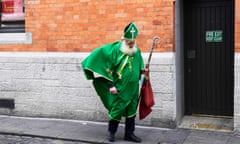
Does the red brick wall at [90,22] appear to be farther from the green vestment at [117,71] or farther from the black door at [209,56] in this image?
the green vestment at [117,71]

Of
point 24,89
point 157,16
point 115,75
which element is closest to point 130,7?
point 157,16

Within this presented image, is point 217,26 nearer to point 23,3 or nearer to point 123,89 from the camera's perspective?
point 123,89

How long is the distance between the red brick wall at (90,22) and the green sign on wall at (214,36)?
0.76m

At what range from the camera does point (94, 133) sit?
6.39 metres

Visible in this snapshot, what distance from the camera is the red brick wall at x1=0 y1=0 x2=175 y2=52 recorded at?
21.0 ft

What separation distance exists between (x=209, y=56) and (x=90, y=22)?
2.17 meters

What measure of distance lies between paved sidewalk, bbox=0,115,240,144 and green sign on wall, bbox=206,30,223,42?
1.56m

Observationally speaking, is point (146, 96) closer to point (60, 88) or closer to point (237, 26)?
point (237, 26)

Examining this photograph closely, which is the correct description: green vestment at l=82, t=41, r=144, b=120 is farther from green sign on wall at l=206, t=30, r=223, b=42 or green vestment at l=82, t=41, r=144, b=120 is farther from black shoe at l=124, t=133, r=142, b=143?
green sign on wall at l=206, t=30, r=223, b=42

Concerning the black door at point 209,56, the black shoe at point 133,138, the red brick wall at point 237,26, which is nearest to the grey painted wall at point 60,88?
the black door at point 209,56

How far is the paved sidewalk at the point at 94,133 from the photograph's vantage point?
5977 millimetres

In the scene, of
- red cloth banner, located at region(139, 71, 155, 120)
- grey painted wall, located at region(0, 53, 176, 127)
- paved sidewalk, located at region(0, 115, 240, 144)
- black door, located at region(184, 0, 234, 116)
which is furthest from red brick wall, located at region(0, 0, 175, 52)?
paved sidewalk, located at region(0, 115, 240, 144)

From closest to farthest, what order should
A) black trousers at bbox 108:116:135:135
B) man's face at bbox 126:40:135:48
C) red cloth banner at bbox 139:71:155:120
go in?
man's face at bbox 126:40:135:48 < red cloth banner at bbox 139:71:155:120 < black trousers at bbox 108:116:135:135

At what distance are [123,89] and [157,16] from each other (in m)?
1.49
